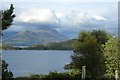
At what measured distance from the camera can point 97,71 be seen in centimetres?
1678

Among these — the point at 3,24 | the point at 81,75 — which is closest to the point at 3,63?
the point at 3,24

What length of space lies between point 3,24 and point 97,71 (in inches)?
297

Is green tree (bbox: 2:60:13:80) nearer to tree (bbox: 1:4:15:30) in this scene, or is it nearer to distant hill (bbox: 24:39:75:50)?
tree (bbox: 1:4:15:30)

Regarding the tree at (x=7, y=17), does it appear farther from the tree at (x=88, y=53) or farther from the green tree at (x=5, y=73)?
the tree at (x=88, y=53)

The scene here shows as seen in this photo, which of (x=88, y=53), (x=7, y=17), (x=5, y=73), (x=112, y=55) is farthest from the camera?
(x=88, y=53)

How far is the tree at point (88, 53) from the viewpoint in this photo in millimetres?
17188

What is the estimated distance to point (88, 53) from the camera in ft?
57.9

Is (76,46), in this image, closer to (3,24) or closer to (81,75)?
(81,75)

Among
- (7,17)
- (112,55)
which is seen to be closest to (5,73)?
(7,17)

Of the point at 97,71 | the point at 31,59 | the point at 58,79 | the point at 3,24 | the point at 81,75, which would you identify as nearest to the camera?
the point at 3,24

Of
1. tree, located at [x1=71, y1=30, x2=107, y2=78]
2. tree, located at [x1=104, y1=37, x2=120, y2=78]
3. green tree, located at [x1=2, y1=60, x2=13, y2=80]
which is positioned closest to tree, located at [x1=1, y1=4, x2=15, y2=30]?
green tree, located at [x1=2, y1=60, x2=13, y2=80]

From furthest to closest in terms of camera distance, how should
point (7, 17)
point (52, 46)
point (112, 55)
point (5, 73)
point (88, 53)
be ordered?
point (52, 46)
point (88, 53)
point (112, 55)
point (5, 73)
point (7, 17)

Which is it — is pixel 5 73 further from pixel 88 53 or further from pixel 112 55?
pixel 88 53

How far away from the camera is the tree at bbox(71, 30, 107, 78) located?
17.2m
